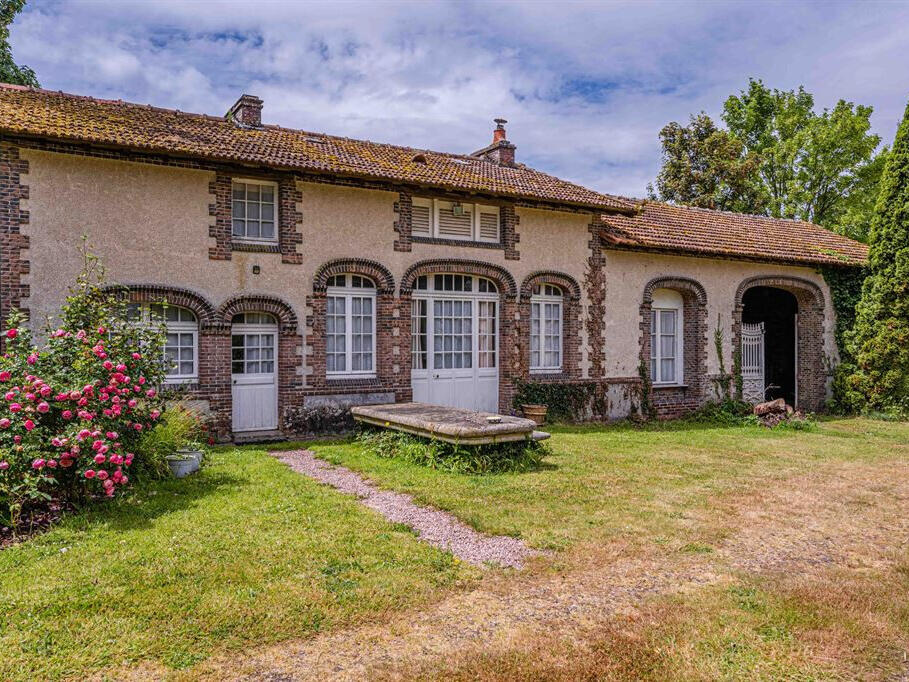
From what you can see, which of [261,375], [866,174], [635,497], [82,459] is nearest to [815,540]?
[635,497]

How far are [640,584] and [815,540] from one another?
2232 millimetres

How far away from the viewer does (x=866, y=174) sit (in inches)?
1150

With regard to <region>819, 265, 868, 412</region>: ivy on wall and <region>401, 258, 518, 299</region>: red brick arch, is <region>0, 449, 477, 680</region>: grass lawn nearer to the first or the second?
<region>401, 258, 518, 299</region>: red brick arch

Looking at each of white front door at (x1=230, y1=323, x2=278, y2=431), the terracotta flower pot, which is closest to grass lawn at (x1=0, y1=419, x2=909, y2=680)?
white front door at (x1=230, y1=323, x2=278, y2=431)

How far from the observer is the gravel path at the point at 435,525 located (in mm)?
5582

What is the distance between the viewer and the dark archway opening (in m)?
18.3

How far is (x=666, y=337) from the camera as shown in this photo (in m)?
16.4

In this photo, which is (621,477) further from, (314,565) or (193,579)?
(193,579)

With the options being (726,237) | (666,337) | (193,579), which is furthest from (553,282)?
(193,579)

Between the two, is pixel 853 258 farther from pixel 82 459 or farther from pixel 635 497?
pixel 82 459

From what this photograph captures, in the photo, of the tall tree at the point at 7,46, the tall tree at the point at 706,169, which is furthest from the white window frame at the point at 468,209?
the tall tree at the point at 706,169

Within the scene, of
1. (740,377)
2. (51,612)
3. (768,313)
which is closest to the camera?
(51,612)

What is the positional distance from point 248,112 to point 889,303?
1543 centimetres

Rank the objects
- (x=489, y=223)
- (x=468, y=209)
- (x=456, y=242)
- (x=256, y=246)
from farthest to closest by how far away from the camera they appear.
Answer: (x=489, y=223), (x=468, y=209), (x=456, y=242), (x=256, y=246)
